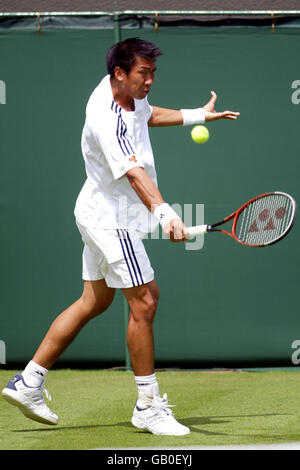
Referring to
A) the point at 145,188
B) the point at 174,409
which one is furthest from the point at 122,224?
the point at 174,409

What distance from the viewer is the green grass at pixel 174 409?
3902 mm

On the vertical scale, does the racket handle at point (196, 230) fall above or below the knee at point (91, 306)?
above

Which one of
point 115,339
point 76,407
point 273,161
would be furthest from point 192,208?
point 76,407

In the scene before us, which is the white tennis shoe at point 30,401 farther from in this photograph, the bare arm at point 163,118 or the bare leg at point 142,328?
the bare arm at point 163,118

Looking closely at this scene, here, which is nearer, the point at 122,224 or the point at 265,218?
the point at 265,218

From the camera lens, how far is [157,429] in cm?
409

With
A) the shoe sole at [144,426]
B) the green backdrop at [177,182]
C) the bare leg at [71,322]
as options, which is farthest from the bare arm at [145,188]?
the green backdrop at [177,182]

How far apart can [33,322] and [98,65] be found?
1744mm

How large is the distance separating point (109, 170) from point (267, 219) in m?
0.77

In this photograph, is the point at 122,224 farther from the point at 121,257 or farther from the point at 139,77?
the point at 139,77

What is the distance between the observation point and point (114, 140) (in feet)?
13.2

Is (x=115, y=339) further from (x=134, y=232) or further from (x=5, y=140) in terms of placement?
(x=134, y=232)

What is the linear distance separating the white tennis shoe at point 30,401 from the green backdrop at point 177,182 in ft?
5.65

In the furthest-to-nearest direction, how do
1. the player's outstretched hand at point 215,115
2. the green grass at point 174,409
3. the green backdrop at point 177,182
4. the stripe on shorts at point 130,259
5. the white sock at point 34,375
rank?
the green backdrop at point 177,182 → the player's outstretched hand at point 215,115 → the white sock at point 34,375 → the stripe on shorts at point 130,259 → the green grass at point 174,409
